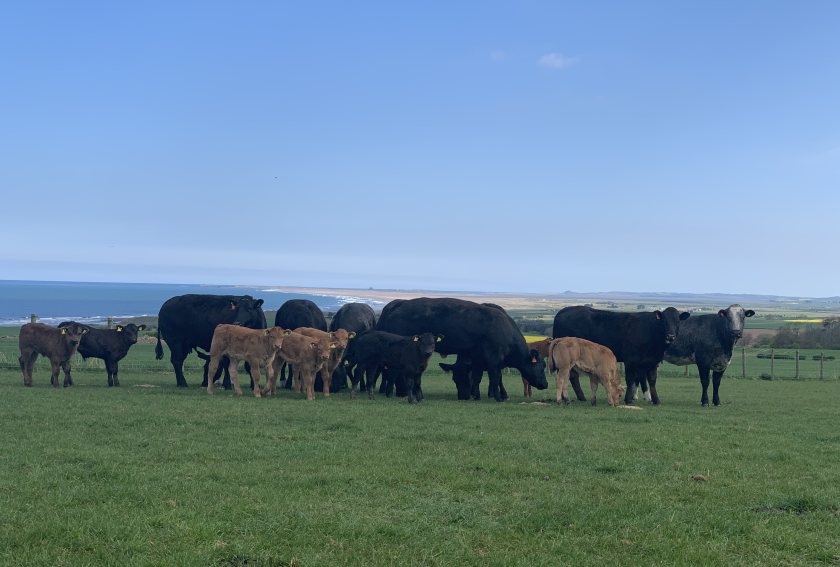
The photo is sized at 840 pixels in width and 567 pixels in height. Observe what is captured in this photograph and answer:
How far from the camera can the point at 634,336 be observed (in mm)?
20828

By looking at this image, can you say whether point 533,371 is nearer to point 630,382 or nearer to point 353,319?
Answer: point 630,382

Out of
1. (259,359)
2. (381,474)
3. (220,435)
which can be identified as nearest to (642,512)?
(381,474)

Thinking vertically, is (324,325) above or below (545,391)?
above

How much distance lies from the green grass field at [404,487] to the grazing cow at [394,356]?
2.97 metres

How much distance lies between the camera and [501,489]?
8.88 m

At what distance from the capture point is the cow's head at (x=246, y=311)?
74.5ft

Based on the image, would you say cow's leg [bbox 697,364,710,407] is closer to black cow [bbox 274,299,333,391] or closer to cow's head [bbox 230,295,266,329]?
black cow [bbox 274,299,333,391]

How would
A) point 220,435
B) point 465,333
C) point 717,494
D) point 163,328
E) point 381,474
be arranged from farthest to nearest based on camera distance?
1. point 163,328
2. point 465,333
3. point 220,435
4. point 381,474
5. point 717,494

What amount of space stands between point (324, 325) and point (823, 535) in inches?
745

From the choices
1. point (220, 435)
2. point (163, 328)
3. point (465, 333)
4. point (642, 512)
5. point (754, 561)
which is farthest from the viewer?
point (163, 328)

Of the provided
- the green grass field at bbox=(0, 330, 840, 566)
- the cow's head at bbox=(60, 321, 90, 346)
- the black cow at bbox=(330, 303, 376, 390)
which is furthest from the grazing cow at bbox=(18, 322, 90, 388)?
the black cow at bbox=(330, 303, 376, 390)

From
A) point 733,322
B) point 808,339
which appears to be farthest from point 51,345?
point 808,339

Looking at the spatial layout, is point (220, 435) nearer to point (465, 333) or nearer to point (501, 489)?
point (501, 489)

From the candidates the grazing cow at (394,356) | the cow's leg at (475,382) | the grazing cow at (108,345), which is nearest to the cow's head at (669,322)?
the cow's leg at (475,382)
